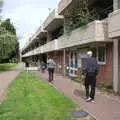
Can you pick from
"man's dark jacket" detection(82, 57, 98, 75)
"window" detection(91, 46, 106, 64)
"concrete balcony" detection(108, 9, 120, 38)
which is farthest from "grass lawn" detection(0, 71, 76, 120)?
"window" detection(91, 46, 106, 64)

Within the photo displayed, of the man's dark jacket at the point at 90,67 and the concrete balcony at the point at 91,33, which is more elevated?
the concrete balcony at the point at 91,33

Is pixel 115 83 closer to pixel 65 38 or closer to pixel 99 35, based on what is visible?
pixel 99 35

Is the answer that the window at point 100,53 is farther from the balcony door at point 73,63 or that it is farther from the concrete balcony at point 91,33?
the balcony door at point 73,63

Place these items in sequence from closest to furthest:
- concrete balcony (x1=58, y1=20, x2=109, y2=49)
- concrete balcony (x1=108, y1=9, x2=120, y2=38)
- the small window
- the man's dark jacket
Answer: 1. the man's dark jacket
2. concrete balcony (x1=108, y1=9, x2=120, y2=38)
3. concrete balcony (x1=58, y1=20, x2=109, y2=49)
4. the small window

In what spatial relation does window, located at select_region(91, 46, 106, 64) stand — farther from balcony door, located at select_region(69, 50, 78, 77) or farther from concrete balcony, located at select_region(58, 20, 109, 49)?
balcony door, located at select_region(69, 50, 78, 77)

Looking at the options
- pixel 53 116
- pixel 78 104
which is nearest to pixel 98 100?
pixel 78 104

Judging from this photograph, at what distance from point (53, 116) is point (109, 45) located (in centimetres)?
1024

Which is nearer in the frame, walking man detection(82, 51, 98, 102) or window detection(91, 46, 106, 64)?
walking man detection(82, 51, 98, 102)

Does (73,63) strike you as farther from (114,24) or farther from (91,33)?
(114,24)

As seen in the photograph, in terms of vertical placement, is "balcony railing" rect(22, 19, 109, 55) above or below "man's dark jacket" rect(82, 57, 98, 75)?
above

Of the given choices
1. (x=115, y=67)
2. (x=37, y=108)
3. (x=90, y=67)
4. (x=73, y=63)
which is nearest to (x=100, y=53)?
Answer: (x=115, y=67)

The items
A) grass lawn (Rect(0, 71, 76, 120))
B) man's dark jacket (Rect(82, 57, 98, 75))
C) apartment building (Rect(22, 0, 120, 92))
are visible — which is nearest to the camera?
grass lawn (Rect(0, 71, 76, 120))

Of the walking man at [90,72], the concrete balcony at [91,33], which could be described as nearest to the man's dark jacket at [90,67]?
the walking man at [90,72]

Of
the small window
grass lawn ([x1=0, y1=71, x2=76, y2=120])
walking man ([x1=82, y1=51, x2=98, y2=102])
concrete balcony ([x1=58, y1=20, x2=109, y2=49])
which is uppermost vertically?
concrete balcony ([x1=58, y1=20, x2=109, y2=49])
